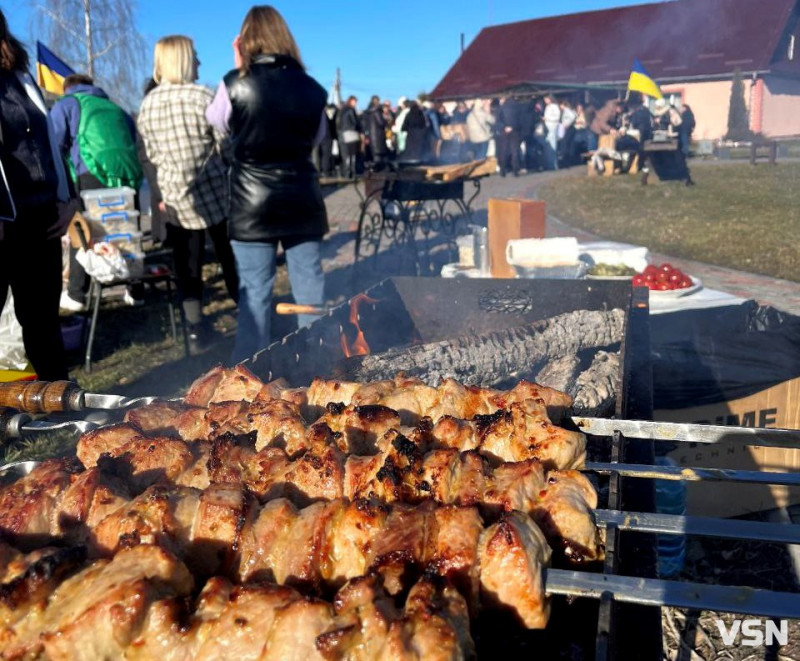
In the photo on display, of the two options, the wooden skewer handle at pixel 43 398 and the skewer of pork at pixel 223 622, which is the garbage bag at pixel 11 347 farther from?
the skewer of pork at pixel 223 622

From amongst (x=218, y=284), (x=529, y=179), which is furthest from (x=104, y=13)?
(x=218, y=284)

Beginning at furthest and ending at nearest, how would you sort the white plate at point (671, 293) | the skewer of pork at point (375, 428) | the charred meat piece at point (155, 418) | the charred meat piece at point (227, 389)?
the white plate at point (671, 293), the charred meat piece at point (227, 389), the charred meat piece at point (155, 418), the skewer of pork at point (375, 428)

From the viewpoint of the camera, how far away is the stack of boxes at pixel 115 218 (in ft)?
26.8

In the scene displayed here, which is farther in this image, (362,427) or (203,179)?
(203,179)

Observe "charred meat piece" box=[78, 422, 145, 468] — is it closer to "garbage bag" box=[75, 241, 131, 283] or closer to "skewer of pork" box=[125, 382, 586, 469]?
"skewer of pork" box=[125, 382, 586, 469]

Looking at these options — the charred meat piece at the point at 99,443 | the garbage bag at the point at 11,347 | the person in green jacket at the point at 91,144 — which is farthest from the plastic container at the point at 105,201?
the charred meat piece at the point at 99,443

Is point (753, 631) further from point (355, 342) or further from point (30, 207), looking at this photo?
point (30, 207)

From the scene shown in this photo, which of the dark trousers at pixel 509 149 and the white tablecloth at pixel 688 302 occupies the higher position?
the dark trousers at pixel 509 149

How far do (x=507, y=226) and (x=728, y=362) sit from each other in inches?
93.4

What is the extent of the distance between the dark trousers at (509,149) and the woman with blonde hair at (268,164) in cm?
2092

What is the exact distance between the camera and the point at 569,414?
230 cm

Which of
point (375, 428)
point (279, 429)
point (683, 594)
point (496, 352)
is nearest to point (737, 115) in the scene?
point (496, 352)

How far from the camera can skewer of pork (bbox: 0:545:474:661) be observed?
1.29 meters

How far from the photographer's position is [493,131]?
27.5 meters
